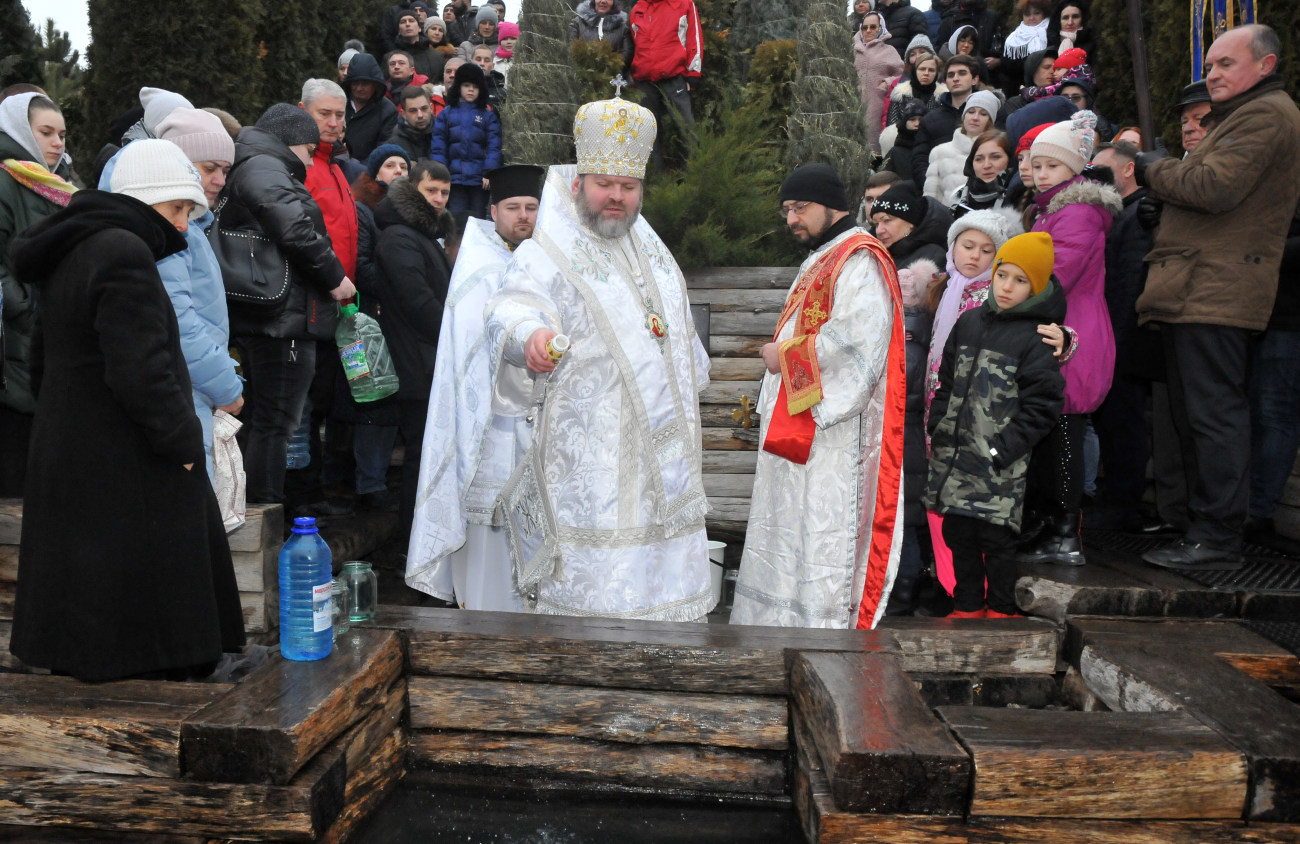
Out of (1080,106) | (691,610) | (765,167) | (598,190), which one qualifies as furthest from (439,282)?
(1080,106)

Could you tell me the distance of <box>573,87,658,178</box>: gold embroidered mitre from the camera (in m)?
4.02

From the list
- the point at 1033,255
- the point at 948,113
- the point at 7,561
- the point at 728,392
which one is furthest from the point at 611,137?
the point at 948,113

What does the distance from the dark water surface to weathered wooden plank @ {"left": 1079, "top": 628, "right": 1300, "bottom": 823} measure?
1.21 meters

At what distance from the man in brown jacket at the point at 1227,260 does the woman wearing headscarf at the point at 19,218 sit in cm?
487

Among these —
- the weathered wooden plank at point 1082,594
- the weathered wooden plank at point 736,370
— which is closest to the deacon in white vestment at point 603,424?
the weathered wooden plank at point 1082,594

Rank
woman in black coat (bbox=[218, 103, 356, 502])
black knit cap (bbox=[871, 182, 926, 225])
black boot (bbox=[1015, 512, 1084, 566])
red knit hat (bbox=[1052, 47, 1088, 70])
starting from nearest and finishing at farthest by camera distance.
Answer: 1. black boot (bbox=[1015, 512, 1084, 566])
2. woman in black coat (bbox=[218, 103, 356, 502])
3. black knit cap (bbox=[871, 182, 926, 225])
4. red knit hat (bbox=[1052, 47, 1088, 70])

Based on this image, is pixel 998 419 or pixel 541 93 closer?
pixel 998 419

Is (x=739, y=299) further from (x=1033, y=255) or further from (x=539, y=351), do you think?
(x=539, y=351)

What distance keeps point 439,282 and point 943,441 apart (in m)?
2.95

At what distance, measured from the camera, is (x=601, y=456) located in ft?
13.0

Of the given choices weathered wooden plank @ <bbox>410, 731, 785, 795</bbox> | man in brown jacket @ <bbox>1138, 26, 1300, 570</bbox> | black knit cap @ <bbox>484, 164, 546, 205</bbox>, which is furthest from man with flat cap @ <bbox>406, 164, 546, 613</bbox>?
man in brown jacket @ <bbox>1138, 26, 1300, 570</bbox>

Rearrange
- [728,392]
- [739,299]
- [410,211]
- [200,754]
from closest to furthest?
1. [200,754]
2. [410,211]
3. [728,392]
4. [739,299]

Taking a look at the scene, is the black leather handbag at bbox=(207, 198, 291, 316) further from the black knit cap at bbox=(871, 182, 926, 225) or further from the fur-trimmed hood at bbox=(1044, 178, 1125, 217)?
the fur-trimmed hood at bbox=(1044, 178, 1125, 217)

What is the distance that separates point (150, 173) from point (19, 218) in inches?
61.5
